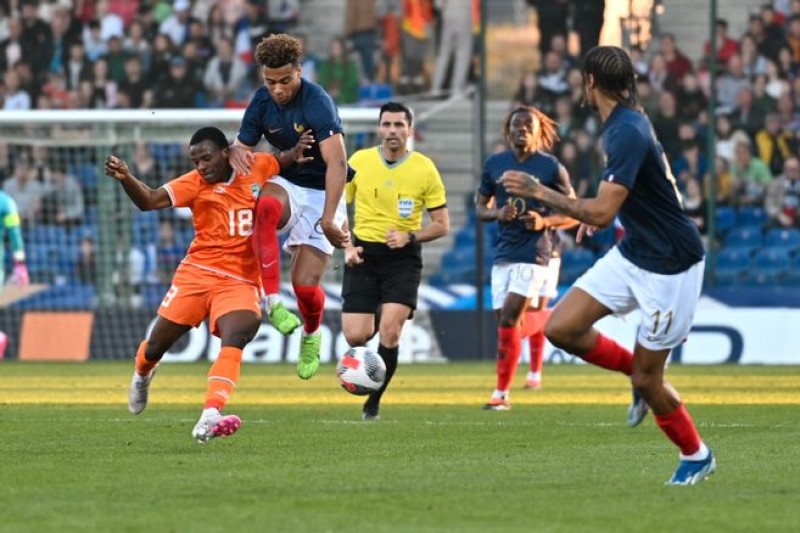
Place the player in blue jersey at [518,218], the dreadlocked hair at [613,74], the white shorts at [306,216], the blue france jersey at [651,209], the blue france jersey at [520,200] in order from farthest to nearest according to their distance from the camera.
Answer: the blue france jersey at [520,200] → the player in blue jersey at [518,218] → the white shorts at [306,216] → the dreadlocked hair at [613,74] → the blue france jersey at [651,209]

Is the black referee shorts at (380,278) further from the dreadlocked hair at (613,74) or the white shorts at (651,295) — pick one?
the dreadlocked hair at (613,74)

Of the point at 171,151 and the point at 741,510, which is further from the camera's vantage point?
the point at 171,151

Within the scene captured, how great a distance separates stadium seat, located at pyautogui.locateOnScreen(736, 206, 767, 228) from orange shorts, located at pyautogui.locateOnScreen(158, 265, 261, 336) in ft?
43.7

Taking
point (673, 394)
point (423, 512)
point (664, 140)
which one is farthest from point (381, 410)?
point (664, 140)

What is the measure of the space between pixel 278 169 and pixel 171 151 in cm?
1366

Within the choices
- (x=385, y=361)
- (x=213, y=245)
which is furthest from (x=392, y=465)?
(x=385, y=361)

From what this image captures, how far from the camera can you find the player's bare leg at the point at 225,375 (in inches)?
391

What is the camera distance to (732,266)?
22.5 m

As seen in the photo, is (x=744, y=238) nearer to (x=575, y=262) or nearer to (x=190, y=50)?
(x=575, y=262)

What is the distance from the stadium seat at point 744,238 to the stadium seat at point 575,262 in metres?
1.84

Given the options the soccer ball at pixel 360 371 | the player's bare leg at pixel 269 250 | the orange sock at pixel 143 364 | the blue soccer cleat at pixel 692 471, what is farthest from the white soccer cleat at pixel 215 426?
the blue soccer cleat at pixel 692 471

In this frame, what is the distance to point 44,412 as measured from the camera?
13.6 meters

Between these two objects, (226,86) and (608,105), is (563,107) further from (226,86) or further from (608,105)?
(608,105)

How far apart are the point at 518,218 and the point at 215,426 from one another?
5.82m
